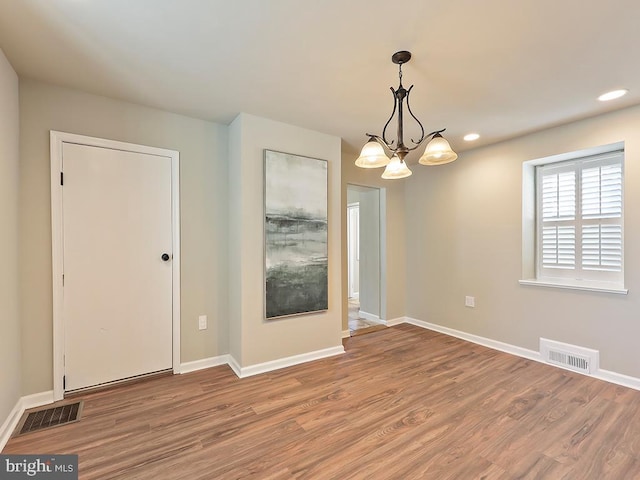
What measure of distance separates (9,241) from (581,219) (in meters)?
4.79

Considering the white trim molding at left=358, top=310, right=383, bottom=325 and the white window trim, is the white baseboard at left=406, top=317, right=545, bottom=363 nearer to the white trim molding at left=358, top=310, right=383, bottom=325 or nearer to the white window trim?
the white trim molding at left=358, top=310, right=383, bottom=325

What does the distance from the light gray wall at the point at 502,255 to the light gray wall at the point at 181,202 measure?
2813 millimetres

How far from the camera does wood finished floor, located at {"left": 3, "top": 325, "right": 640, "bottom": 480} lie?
1680 millimetres

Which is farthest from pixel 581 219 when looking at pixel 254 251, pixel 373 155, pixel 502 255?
pixel 254 251

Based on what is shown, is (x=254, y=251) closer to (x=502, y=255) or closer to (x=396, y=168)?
(x=396, y=168)

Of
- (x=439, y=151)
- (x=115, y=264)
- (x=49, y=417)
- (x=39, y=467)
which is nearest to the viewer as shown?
(x=39, y=467)

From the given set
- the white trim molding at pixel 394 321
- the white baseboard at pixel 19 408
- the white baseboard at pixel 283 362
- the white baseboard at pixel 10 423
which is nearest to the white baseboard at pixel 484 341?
the white trim molding at pixel 394 321

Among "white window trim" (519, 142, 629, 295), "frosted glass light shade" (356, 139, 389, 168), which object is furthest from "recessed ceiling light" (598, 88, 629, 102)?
"frosted glass light shade" (356, 139, 389, 168)

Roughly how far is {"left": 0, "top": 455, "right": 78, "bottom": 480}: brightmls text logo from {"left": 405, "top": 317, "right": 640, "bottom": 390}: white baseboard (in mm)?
3859

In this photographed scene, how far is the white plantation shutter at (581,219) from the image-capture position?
2836mm

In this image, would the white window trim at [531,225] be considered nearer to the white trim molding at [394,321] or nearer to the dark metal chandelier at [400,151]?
the white trim molding at [394,321]

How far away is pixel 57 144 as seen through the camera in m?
2.33

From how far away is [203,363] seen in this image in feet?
9.73

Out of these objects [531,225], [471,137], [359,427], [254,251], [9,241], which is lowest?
[359,427]
